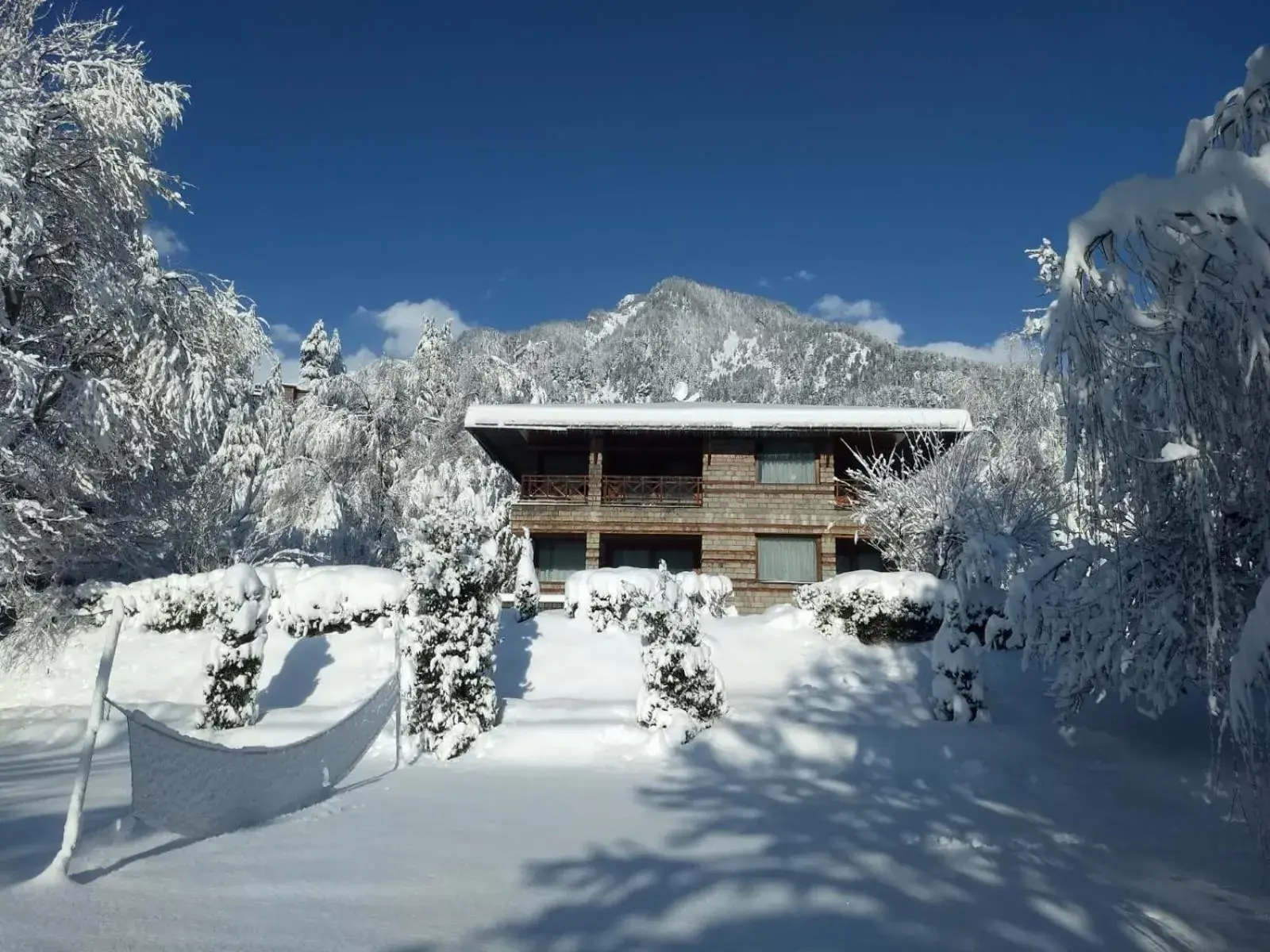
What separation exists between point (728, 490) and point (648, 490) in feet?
8.00

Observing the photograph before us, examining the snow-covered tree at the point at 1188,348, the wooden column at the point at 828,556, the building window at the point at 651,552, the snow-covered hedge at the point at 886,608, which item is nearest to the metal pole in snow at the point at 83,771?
the snow-covered tree at the point at 1188,348

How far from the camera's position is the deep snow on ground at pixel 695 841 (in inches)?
170

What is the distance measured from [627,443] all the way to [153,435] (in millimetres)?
12226

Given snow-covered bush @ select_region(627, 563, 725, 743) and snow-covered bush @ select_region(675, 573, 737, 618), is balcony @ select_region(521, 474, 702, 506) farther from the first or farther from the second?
snow-covered bush @ select_region(627, 563, 725, 743)

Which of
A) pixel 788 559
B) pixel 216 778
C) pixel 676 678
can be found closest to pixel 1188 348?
pixel 216 778

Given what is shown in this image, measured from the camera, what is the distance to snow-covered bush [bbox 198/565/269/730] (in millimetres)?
11148

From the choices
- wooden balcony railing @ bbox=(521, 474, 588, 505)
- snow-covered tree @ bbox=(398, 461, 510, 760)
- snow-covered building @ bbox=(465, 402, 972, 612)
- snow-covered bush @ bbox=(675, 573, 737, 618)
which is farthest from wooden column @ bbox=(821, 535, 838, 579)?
snow-covered tree @ bbox=(398, 461, 510, 760)

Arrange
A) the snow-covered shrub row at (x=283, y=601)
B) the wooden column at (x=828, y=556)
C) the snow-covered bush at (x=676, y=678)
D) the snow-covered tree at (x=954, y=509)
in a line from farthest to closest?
the wooden column at (x=828, y=556) < the snow-covered tree at (x=954, y=509) < the snow-covered shrub row at (x=283, y=601) < the snow-covered bush at (x=676, y=678)

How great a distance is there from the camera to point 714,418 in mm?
20828

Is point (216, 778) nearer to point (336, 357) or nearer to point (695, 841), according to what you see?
point (695, 841)

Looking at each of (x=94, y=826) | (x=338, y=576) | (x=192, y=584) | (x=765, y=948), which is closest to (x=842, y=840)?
(x=765, y=948)

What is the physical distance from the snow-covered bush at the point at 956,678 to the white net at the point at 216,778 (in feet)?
26.2

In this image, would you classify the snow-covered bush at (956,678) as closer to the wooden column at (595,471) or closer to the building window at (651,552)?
the wooden column at (595,471)

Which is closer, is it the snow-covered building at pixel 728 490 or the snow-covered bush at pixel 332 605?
the snow-covered bush at pixel 332 605
